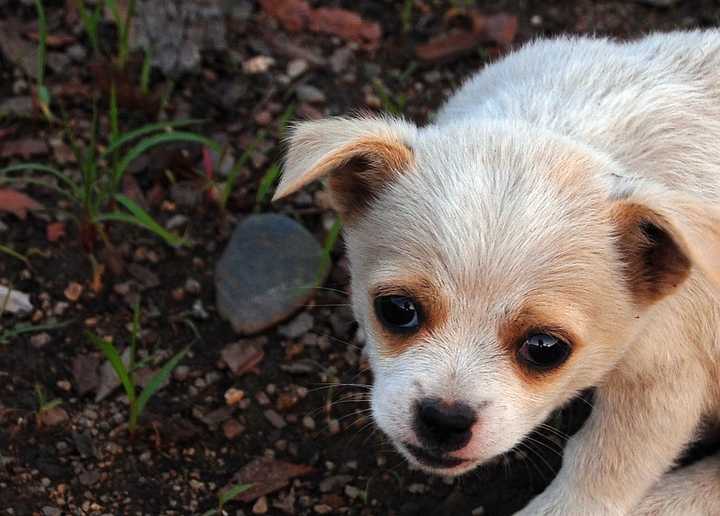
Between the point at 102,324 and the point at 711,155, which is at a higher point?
the point at 711,155

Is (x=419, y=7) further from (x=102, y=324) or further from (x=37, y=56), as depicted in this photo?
(x=102, y=324)

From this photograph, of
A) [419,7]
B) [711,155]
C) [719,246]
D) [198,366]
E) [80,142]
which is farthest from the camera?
[419,7]

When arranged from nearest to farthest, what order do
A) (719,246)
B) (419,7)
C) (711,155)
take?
(719,246), (711,155), (419,7)

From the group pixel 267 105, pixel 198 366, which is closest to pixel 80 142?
pixel 267 105

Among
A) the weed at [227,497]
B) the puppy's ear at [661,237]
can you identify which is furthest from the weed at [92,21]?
the puppy's ear at [661,237]

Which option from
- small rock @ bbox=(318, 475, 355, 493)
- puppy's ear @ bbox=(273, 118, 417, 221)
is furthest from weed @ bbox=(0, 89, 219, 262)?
small rock @ bbox=(318, 475, 355, 493)

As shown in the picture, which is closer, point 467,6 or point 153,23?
point 153,23

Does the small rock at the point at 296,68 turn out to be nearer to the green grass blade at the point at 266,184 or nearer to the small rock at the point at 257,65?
the small rock at the point at 257,65
